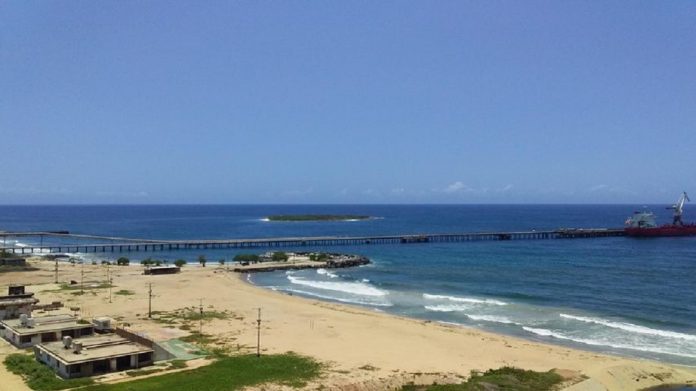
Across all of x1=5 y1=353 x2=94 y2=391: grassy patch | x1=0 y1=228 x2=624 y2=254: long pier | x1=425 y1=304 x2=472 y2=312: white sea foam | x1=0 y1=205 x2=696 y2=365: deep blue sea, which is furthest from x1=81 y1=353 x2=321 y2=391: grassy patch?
x1=0 y1=228 x2=624 y2=254: long pier

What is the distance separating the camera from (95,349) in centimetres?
3106

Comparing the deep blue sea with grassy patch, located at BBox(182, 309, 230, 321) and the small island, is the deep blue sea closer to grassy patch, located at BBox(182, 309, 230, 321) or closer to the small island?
the small island

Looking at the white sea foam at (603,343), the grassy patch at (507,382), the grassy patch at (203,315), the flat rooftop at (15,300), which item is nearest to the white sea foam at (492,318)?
the white sea foam at (603,343)

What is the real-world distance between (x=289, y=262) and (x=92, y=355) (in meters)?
57.5

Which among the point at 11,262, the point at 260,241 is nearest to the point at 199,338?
the point at 11,262

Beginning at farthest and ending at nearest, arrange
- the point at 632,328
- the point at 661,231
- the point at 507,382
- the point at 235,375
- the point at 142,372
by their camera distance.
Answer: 1. the point at 661,231
2. the point at 632,328
3. the point at 142,372
4. the point at 235,375
5. the point at 507,382

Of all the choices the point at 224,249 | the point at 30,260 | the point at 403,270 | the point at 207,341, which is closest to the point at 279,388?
the point at 207,341

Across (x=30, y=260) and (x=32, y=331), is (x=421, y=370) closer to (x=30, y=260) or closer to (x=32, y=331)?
(x=32, y=331)

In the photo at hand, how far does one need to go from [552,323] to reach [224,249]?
2979 inches

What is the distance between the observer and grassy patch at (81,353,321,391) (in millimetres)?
27406

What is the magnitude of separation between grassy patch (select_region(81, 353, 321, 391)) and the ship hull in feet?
412

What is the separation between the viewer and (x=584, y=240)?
12769 cm

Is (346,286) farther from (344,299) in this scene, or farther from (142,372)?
(142,372)

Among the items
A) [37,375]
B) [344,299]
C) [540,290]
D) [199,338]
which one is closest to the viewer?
[37,375]
